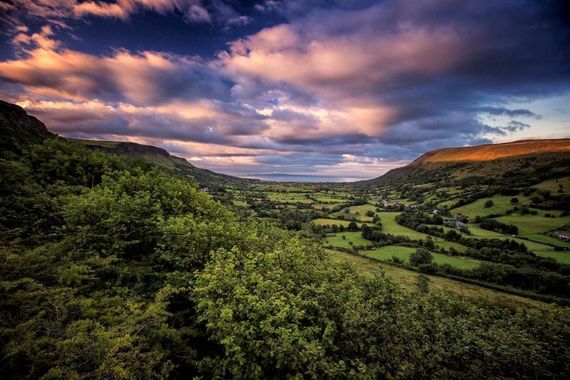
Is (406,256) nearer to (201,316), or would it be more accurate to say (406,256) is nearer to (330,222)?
(330,222)

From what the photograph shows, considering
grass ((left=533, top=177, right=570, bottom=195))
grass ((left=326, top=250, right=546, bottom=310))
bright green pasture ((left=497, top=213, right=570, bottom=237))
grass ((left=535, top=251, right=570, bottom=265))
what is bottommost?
grass ((left=326, top=250, right=546, bottom=310))

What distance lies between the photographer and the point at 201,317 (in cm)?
1134

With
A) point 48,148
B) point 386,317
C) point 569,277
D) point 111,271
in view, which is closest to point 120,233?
point 111,271

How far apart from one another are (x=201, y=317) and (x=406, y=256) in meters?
70.5

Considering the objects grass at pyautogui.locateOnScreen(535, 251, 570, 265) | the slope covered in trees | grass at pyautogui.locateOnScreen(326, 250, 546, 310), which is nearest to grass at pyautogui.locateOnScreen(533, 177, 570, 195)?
grass at pyautogui.locateOnScreen(535, 251, 570, 265)

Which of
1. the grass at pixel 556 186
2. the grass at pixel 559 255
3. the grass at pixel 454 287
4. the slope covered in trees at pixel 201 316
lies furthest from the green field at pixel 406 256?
the grass at pixel 556 186

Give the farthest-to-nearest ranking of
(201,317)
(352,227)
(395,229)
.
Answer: (352,227) → (395,229) → (201,317)

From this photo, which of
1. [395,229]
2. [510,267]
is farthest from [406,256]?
[395,229]

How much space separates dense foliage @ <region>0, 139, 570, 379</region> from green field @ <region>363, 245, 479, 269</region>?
5229cm

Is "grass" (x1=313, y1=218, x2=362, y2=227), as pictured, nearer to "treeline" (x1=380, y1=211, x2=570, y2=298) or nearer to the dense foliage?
"treeline" (x1=380, y1=211, x2=570, y2=298)

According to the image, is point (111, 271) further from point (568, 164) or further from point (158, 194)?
point (568, 164)

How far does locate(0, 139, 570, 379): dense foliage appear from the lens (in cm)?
911

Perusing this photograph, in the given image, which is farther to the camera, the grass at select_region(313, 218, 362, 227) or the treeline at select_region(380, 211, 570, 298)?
the grass at select_region(313, 218, 362, 227)

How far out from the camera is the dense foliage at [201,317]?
9.11 m
